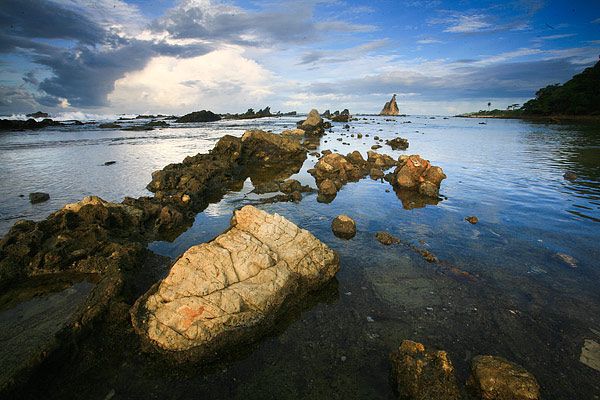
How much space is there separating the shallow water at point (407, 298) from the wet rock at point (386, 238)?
0.34 metres

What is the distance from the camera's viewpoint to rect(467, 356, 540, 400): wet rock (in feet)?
15.7

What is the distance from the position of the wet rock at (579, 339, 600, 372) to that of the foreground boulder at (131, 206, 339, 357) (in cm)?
580

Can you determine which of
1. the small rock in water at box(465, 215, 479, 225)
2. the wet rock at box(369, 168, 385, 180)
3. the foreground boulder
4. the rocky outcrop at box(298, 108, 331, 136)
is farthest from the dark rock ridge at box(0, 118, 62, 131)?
the small rock in water at box(465, 215, 479, 225)

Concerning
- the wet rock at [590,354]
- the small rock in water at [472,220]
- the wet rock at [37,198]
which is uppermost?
the wet rock at [37,198]

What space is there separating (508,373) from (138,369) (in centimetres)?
687

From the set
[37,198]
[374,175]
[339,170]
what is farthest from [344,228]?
[37,198]

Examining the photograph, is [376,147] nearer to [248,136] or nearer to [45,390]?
[248,136]

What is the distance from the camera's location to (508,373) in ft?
16.5

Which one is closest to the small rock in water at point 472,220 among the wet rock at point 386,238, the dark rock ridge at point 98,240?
the wet rock at point 386,238

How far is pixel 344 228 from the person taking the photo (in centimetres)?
1203

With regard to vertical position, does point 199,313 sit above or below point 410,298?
above

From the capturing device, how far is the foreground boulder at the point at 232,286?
597 cm

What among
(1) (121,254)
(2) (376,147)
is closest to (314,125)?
(2) (376,147)

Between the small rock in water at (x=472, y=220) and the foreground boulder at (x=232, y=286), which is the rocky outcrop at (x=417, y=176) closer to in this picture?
the small rock in water at (x=472, y=220)
